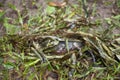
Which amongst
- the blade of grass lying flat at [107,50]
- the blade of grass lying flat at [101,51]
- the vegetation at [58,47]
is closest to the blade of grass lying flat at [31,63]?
the vegetation at [58,47]

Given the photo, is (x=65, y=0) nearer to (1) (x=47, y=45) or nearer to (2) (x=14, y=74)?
(1) (x=47, y=45)

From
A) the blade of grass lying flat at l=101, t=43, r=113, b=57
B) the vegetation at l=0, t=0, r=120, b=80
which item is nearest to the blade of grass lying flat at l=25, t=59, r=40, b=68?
the vegetation at l=0, t=0, r=120, b=80

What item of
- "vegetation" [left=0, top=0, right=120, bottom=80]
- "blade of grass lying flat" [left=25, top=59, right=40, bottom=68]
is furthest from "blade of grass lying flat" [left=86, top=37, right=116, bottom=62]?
"blade of grass lying flat" [left=25, top=59, right=40, bottom=68]

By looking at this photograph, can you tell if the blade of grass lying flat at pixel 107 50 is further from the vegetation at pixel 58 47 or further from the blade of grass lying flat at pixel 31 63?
the blade of grass lying flat at pixel 31 63

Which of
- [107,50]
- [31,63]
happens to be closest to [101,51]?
[107,50]

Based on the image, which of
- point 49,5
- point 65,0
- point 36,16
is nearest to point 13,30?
point 36,16

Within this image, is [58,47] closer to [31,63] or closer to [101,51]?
[31,63]

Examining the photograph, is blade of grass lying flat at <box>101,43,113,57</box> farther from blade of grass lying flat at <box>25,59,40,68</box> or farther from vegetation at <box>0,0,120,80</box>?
blade of grass lying flat at <box>25,59,40,68</box>

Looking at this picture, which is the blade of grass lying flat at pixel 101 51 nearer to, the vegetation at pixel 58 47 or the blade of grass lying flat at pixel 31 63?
the vegetation at pixel 58 47
